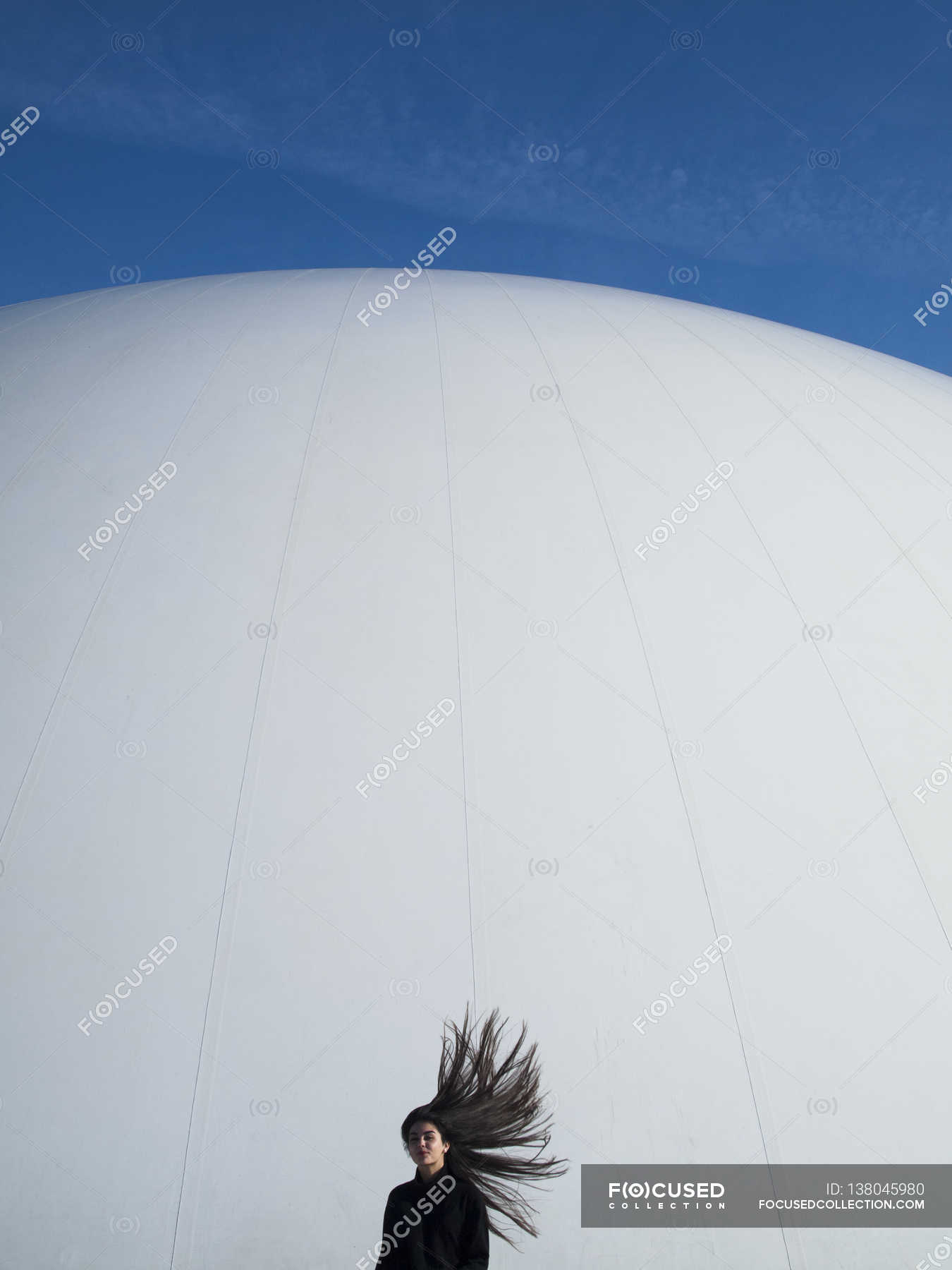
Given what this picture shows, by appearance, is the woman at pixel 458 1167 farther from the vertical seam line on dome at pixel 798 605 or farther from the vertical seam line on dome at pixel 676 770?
the vertical seam line on dome at pixel 798 605

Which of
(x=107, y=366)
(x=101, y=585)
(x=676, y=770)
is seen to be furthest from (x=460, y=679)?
(x=107, y=366)

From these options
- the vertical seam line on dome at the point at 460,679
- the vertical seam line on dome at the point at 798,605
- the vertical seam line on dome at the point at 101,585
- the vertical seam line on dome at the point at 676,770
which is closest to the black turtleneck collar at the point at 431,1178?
the vertical seam line on dome at the point at 460,679

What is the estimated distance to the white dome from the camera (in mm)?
5480

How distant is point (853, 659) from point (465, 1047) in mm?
4931

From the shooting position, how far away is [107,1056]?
18.3 ft

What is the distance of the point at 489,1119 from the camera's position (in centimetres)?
445

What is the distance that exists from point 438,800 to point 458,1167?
256cm

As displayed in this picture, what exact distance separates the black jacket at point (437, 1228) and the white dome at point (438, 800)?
1.53 metres

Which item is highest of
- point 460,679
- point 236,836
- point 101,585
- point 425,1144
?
A: point 101,585

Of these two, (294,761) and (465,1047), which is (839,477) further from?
(465,1047)

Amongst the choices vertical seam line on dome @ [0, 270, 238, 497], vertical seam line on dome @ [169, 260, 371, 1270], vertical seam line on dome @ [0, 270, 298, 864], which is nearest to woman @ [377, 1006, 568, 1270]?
vertical seam line on dome @ [169, 260, 371, 1270]

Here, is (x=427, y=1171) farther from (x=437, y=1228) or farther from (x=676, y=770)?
(x=676, y=770)

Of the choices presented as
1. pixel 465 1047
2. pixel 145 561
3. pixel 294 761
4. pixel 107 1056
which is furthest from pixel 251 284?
pixel 465 1047

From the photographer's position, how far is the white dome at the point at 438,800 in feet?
18.0
